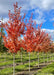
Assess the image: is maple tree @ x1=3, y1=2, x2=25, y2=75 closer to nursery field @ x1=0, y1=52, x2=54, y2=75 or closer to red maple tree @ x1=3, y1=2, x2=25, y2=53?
red maple tree @ x1=3, y1=2, x2=25, y2=53

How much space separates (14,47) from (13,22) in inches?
75.9

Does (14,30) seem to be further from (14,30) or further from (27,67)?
(27,67)

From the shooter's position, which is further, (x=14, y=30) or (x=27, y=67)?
(x=27, y=67)

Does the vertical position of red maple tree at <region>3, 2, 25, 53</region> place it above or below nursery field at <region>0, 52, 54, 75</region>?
above

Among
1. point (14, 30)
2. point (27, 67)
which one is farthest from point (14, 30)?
point (27, 67)

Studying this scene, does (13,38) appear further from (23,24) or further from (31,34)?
(31,34)

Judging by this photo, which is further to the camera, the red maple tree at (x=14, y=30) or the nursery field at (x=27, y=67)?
the nursery field at (x=27, y=67)

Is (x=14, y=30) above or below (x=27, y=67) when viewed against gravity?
above

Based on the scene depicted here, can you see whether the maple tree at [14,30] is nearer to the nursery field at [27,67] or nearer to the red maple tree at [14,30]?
the red maple tree at [14,30]

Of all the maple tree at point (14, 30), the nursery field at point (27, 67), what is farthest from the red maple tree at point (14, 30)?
the nursery field at point (27, 67)

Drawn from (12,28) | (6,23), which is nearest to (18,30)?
(12,28)

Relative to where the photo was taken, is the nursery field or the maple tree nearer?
the maple tree

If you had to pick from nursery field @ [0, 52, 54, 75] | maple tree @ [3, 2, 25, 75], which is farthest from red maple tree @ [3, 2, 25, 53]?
nursery field @ [0, 52, 54, 75]

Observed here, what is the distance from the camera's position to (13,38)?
7.77m
